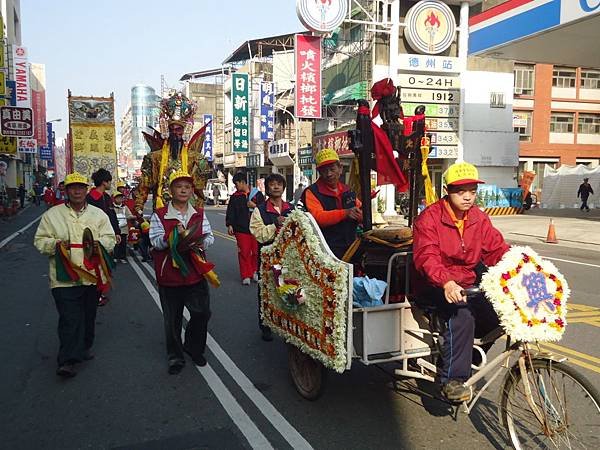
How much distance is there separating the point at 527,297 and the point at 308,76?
26.0 meters

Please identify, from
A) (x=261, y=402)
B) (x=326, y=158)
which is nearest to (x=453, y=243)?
(x=326, y=158)

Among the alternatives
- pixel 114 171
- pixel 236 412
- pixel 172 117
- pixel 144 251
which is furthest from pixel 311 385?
pixel 114 171

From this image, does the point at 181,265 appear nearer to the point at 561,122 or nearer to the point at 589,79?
the point at 561,122

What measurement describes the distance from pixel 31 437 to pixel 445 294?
2967 millimetres

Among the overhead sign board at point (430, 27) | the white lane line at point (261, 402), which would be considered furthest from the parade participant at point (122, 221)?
the overhead sign board at point (430, 27)

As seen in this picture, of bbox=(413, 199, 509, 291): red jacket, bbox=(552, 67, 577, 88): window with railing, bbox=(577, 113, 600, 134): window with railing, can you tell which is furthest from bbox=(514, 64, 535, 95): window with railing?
bbox=(413, 199, 509, 291): red jacket

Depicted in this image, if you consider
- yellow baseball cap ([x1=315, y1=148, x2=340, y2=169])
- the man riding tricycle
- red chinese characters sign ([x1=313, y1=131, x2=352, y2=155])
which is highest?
red chinese characters sign ([x1=313, y1=131, x2=352, y2=155])

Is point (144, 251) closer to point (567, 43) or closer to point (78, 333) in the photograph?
point (78, 333)

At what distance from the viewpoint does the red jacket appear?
3.44 metres

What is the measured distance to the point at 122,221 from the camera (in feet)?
41.7

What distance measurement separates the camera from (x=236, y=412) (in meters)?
4.05

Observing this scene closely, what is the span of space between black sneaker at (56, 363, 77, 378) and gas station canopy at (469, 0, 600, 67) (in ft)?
52.2

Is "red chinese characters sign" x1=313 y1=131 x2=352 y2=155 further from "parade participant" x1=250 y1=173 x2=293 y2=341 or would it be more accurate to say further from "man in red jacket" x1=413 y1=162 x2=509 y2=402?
"man in red jacket" x1=413 y1=162 x2=509 y2=402

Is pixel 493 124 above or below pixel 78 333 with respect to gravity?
above
